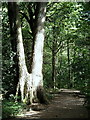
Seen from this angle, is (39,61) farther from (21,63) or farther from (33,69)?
(21,63)

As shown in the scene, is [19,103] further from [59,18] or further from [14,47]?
[59,18]

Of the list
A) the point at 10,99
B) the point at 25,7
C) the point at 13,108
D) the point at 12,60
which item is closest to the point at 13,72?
the point at 12,60

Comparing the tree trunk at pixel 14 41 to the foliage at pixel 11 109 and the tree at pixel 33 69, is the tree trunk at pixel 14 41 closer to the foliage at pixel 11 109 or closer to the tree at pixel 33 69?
the tree at pixel 33 69

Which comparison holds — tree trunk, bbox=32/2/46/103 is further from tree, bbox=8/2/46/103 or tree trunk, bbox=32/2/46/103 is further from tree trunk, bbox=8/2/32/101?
tree trunk, bbox=8/2/32/101

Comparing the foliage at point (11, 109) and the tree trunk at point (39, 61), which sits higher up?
the tree trunk at point (39, 61)

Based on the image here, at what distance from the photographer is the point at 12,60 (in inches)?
426

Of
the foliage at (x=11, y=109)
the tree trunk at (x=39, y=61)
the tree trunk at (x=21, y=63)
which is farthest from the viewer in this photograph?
the tree trunk at (x=39, y=61)

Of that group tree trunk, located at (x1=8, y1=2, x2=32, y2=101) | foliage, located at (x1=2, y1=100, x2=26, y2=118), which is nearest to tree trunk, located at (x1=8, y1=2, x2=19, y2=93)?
tree trunk, located at (x1=8, y1=2, x2=32, y2=101)

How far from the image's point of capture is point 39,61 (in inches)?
451

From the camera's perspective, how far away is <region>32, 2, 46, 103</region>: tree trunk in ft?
35.3

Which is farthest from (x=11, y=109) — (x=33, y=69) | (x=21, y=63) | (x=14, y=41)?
(x=14, y=41)

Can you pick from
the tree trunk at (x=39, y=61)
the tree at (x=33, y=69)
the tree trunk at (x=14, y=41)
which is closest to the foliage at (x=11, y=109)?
the tree at (x=33, y=69)

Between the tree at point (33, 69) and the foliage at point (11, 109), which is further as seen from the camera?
the tree at point (33, 69)

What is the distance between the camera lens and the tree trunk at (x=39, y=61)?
10773 millimetres
